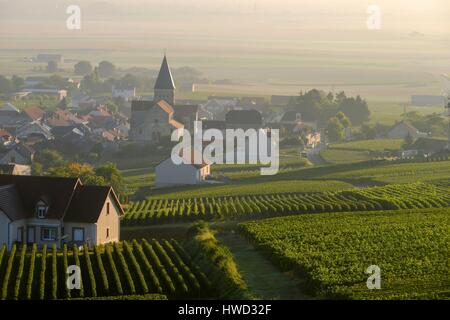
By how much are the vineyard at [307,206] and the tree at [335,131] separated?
39141mm

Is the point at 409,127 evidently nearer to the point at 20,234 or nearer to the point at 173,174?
the point at 173,174

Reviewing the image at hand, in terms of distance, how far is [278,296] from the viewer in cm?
2089

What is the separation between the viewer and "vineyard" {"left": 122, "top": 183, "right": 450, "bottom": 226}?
33.2 m

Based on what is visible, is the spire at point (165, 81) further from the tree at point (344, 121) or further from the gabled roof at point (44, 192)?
the gabled roof at point (44, 192)

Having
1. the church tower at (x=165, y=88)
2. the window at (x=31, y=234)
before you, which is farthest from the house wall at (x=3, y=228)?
the church tower at (x=165, y=88)

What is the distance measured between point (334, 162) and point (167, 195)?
1732cm

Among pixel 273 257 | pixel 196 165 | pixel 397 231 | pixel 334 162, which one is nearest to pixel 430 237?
pixel 397 231

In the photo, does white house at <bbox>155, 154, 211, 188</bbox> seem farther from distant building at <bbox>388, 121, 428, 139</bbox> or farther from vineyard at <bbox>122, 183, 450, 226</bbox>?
distant building at <bbox>388, 121, 428, 139</bbox>

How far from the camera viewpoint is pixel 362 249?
2481 centimetres

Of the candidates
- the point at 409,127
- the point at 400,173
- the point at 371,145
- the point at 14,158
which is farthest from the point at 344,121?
the point at 400,173

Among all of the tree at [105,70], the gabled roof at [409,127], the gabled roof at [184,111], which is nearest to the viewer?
the gabled roof at [184,111]

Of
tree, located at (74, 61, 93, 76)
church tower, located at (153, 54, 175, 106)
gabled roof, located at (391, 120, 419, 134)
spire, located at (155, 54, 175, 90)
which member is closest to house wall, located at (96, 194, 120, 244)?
church tower, located at (153, 54, 175, 106)

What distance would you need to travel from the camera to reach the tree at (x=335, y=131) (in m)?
79.2
